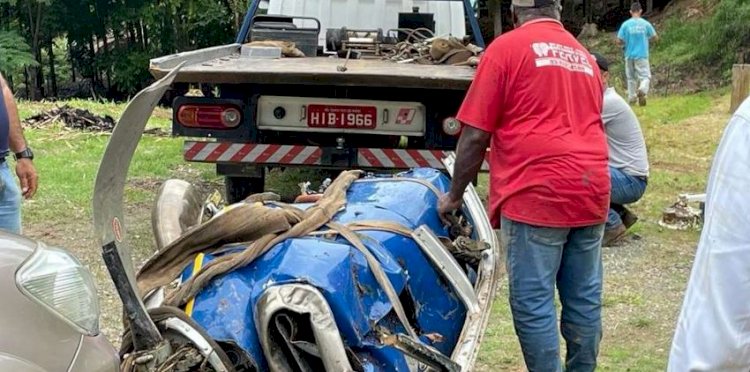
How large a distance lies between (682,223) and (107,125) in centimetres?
795

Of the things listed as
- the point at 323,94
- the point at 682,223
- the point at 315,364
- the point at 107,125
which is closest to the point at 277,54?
the point at 323,94

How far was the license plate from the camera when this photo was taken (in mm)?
6031

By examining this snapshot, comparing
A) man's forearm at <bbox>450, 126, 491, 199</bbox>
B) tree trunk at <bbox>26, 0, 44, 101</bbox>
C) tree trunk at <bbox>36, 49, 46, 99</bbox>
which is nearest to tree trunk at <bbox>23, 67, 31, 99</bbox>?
tree trunk at <bbox>26, 0, 44, 101</bbox>

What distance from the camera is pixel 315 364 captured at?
112 inches

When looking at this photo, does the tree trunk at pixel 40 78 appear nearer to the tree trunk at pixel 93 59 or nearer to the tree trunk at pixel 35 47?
the tree trunk at pixel 35 47

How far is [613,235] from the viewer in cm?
625

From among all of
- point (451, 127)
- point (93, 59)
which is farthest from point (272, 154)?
point (93, 59)

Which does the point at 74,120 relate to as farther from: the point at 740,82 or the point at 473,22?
the point at 740,82

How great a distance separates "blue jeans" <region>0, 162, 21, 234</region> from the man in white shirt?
316cm

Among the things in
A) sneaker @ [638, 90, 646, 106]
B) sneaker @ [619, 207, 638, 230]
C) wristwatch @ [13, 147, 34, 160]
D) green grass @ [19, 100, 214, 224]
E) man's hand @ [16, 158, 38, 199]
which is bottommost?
sneaker @ [638, 90, 646, 106]

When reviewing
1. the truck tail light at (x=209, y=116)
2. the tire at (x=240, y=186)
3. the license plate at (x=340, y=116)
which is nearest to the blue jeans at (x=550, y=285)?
the license plate at (x=340, y=116)

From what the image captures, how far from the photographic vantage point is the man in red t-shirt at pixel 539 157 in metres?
3.45

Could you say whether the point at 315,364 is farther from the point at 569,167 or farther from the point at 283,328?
the point at 569,167

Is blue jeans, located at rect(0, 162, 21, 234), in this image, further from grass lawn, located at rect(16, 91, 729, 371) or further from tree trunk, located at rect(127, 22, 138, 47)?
tree trunk, located at rect(127, 22, 138, 47)
